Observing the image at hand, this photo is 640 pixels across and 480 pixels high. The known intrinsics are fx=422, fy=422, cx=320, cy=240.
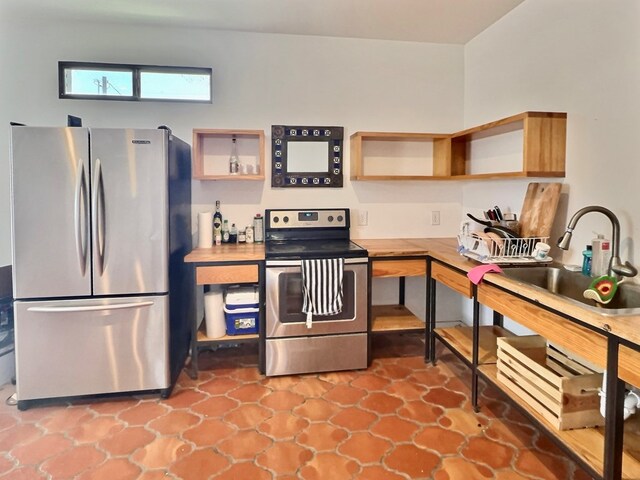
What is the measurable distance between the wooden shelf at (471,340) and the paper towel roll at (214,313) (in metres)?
1.47

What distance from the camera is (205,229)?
9.86 ft

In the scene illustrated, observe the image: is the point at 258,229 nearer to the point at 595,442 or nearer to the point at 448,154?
the point at 448,154

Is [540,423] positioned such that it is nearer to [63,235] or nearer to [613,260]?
[613,260]

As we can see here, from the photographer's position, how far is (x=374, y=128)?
3404 millimetres

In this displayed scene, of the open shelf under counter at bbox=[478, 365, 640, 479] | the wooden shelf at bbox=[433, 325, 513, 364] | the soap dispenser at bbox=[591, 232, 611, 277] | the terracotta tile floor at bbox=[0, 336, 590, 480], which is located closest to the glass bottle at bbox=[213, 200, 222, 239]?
the terracotta tile floor at bbox=[0, 336, 590, 480]

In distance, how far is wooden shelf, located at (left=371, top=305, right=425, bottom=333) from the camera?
3008 mm

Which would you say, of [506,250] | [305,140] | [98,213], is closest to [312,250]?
[305,140]

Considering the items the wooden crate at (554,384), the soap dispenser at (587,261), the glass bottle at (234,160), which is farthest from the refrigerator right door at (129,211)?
the soap dispenser at (587,261)

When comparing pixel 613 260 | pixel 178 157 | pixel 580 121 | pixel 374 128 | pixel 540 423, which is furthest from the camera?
pixel 374 128

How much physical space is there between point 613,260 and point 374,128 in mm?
2006

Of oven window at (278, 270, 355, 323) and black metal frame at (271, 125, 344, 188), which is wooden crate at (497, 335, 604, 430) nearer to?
oven window at (278, 270, 355, 323)

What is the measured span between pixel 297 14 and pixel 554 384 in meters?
2.65

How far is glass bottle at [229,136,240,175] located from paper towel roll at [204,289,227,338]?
0.93 m

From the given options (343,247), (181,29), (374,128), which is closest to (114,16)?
(181,29)
